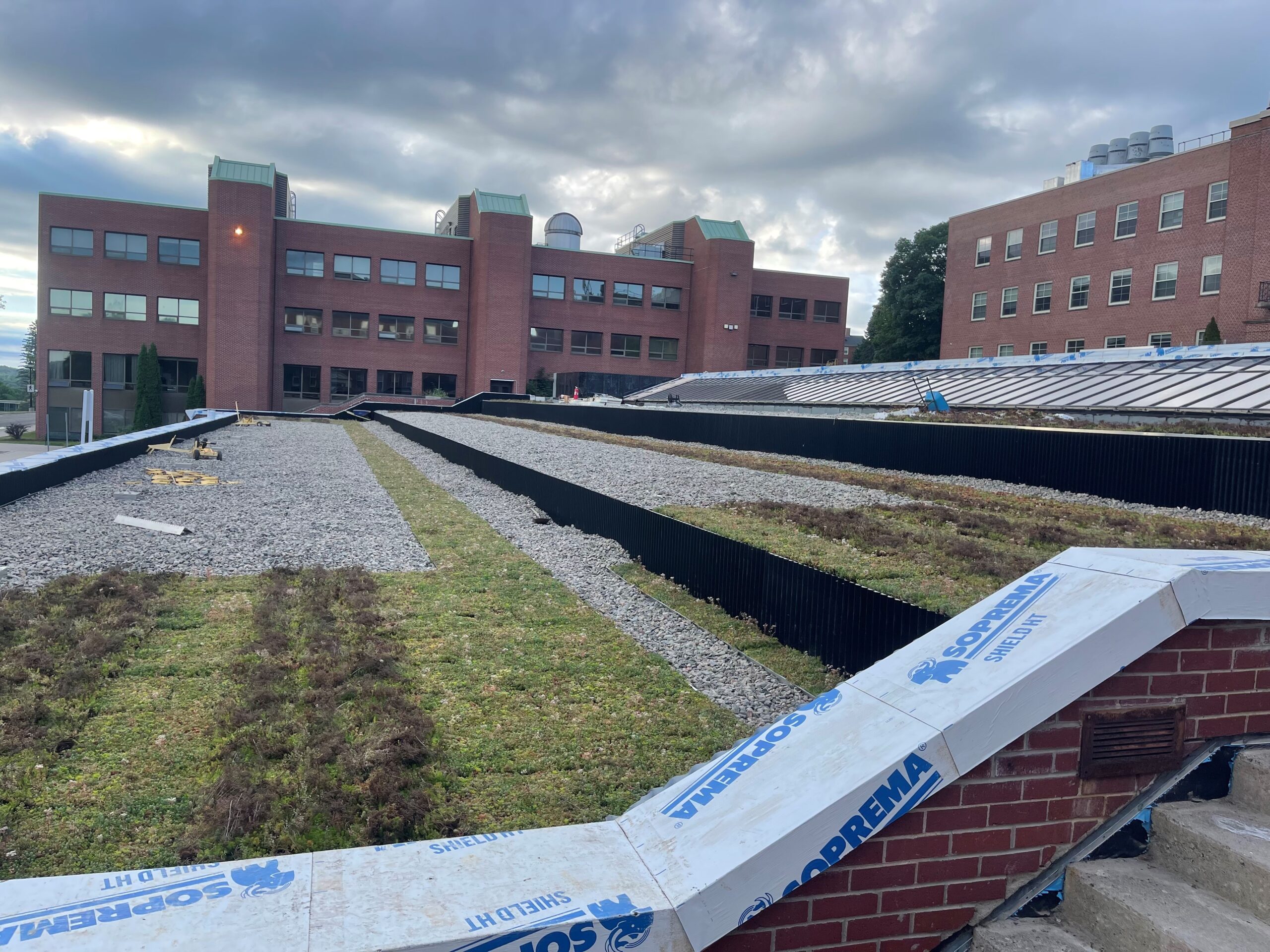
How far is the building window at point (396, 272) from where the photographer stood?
55.2 metres

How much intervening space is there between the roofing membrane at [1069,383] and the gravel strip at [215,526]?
12.7 metres

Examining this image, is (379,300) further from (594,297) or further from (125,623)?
(125,623)

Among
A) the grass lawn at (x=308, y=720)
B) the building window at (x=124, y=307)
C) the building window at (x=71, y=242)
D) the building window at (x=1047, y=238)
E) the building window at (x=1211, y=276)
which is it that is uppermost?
the building window at (x=1047, y=238)

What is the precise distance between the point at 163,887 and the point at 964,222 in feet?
176

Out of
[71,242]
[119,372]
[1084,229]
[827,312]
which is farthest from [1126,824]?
[827,312]

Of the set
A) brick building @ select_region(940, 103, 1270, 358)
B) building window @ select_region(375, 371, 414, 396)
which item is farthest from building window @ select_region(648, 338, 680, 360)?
brick building @ select_region(940, 103, 1270, 358)

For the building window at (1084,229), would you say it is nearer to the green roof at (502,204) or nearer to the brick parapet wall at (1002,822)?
the green roof at (502,204)

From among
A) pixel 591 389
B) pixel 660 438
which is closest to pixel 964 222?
pixel 591 389

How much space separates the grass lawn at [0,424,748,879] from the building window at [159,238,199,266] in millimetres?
50842

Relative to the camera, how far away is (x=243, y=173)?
165 feet

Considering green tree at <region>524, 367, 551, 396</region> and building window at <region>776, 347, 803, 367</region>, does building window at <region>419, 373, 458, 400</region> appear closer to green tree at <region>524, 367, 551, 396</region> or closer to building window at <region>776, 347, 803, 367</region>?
green tree at <region>524, 367, 551, 396</region>

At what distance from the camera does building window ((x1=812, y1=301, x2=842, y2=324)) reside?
209ft

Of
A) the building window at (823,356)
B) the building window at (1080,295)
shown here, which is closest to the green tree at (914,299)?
the building window at (823,356)

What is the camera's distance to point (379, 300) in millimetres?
55062
